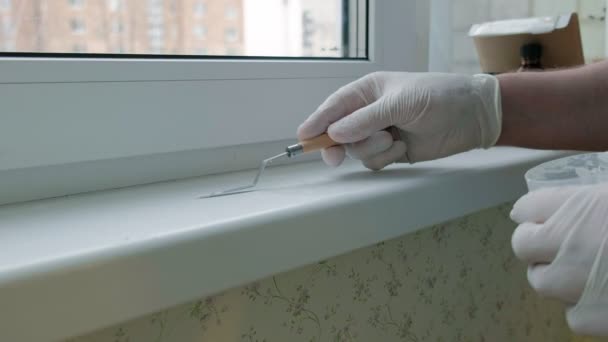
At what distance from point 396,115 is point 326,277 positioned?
200mm

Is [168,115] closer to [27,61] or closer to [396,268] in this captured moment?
[27,61]

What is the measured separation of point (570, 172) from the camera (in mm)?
529

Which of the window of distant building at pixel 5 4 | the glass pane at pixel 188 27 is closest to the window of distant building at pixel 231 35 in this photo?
the glass pane at pixel 188 27

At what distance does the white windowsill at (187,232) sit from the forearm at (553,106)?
0.06m

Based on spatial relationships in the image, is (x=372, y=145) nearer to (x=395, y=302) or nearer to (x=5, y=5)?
(x=395, y=302)

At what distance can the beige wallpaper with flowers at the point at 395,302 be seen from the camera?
528 mm

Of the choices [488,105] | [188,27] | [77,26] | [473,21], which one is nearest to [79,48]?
[77,26]

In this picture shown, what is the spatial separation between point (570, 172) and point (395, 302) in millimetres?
281

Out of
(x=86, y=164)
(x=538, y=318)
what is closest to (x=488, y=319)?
(x=538, y=318)

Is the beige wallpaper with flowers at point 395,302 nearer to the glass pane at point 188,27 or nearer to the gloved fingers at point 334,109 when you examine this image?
the gloved fingers at point 334,109

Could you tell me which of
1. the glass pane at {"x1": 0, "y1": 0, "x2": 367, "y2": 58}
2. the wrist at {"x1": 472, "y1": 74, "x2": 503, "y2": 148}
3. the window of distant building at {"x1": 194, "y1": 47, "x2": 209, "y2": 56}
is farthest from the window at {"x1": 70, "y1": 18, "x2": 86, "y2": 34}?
the wrist at {"x1": 472, "y1": 74, "x2": 503, "y2": 148}

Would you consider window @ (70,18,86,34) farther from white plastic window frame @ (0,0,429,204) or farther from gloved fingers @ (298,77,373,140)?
gloved fingers @ (298,77,373,140)

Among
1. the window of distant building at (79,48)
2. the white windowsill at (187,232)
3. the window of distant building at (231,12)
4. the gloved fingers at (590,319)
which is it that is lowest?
the gloved fingers at (590,319)

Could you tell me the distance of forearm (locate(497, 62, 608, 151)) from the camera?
2.27 feet
